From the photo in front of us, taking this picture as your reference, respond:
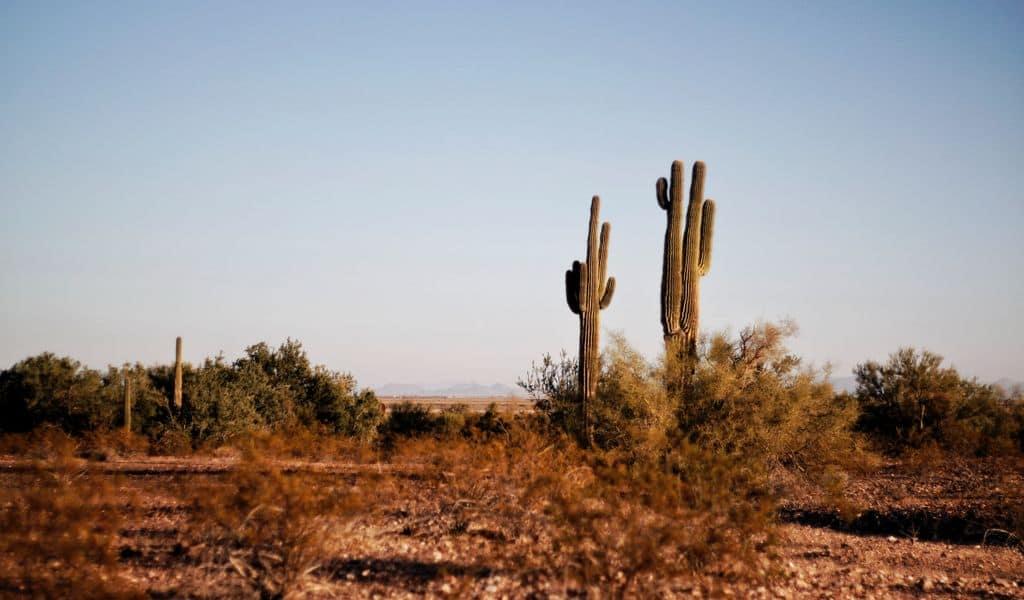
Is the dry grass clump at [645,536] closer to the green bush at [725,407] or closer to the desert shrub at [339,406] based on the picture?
the green bush at [725,407]

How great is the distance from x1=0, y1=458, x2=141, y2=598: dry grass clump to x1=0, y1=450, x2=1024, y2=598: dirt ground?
0.50ft

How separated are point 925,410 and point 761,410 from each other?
12.1 m

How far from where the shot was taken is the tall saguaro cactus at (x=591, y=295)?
59.7 feet

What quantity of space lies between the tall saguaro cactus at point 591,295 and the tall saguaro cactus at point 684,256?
1.64 meters

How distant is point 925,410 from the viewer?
2445 centimetres

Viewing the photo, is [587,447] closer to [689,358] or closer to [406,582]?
[689,358]

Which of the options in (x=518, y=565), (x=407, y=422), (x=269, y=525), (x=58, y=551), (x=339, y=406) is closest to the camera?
(x=58, y=551)

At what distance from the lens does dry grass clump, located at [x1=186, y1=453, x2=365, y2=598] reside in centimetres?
757

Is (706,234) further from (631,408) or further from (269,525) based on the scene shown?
(269,525)

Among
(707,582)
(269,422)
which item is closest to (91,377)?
(269,422)

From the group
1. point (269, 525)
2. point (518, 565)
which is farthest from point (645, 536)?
point (269, 525)

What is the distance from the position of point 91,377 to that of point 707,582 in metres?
23.4

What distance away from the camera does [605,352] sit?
56.8 feet

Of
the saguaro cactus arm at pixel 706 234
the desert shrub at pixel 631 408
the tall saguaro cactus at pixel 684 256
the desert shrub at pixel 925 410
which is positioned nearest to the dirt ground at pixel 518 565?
the desert shrub at pixel 631 408
